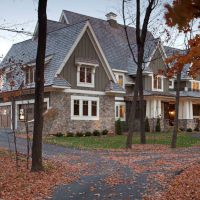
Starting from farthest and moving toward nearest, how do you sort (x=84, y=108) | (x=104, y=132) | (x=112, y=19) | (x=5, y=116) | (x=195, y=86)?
(x=112, y=19) < (x=195, y=86) < (x=5, y=116) < (x=104, y=132) < (x=84, y=108)

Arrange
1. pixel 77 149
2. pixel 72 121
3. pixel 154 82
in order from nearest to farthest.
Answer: pixel 77 149 → pixel 72 121 → pixel 154 82

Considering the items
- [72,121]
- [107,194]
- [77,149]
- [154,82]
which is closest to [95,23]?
[154,82]

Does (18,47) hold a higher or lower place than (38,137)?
higher

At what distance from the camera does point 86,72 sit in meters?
33.5

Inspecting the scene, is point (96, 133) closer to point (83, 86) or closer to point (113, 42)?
point (83, 86)

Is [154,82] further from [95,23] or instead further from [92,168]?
[92,168]

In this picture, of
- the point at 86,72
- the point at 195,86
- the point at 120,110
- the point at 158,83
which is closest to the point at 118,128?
the point at 120,110

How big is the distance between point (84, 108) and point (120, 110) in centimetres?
766

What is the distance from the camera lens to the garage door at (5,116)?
3550cm

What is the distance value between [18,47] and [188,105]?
1761 cm

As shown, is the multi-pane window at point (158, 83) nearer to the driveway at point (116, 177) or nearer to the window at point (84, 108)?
the window at point (84, 108)

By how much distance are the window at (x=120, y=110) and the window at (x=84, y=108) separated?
5.77 metres

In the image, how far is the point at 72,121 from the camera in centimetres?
3222

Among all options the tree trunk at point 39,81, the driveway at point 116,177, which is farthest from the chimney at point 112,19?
the tree trunk at point 39,81
